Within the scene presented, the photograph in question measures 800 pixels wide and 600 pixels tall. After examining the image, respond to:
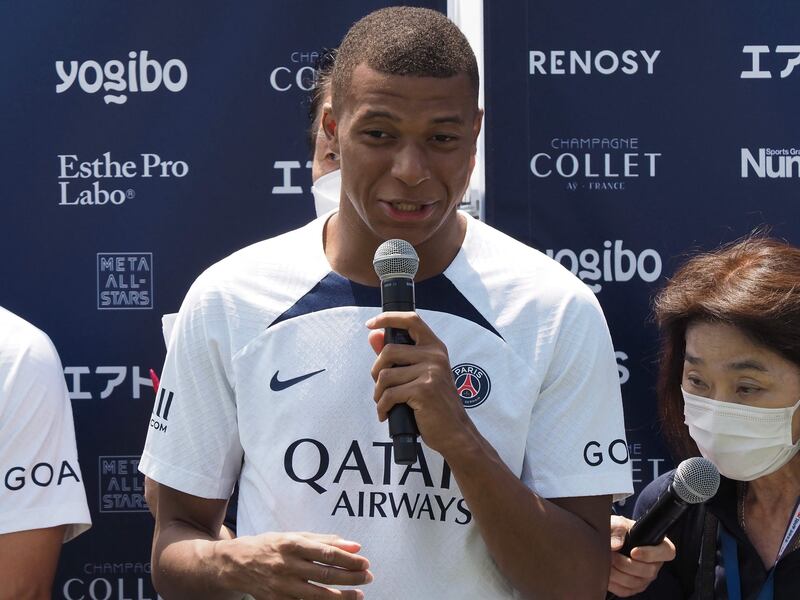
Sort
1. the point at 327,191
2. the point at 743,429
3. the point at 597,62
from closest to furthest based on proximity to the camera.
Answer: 1. the point at 743,429
2. the point at 327,191
3. the point at 597,62

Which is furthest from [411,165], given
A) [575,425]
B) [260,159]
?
[260,159]

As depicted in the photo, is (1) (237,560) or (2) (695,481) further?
(2) (695,481)

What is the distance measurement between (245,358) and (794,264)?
1.31 m

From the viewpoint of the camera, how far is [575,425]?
185cm

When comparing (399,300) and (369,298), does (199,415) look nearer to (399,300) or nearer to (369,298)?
(369,298)

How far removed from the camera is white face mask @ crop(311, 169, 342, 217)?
298 centimetres

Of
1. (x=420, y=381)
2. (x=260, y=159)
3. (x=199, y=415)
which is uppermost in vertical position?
(x=260, y=159)

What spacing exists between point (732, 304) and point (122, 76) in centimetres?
183

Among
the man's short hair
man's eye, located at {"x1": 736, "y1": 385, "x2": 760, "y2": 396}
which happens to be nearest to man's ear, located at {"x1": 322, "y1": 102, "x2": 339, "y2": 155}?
the man's short hair

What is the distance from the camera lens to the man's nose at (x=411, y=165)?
180cm

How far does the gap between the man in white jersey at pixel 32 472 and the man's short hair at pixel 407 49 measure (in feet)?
3.88

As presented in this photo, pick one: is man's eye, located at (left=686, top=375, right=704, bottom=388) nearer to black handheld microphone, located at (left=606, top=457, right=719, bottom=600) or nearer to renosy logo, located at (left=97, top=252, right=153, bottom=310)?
black handheld microphone, located at (left=606, top=457, right=719, bottom=600)

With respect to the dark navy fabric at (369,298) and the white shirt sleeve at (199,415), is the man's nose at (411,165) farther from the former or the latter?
the white shirt sleeve at (199,415)

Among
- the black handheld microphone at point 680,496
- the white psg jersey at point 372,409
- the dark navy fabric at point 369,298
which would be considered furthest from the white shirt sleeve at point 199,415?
the black handheld microphone at point 680,496
